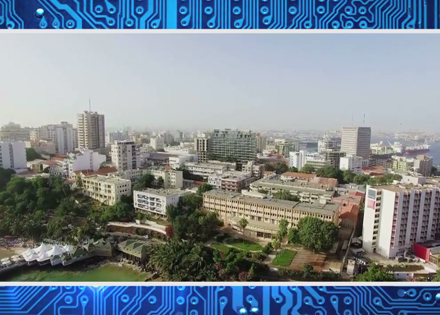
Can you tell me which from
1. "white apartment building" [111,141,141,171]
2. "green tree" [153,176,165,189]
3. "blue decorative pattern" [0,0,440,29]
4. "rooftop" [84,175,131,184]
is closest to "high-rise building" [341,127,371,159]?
"blue decorative pattern" [0,0,440,29]

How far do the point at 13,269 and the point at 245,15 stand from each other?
2.15 meters

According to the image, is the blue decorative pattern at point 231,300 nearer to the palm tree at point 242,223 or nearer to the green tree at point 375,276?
the green tree at point 375,276

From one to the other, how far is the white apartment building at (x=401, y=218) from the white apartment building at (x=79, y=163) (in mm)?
2034

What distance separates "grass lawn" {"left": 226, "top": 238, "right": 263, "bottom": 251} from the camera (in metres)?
2.01

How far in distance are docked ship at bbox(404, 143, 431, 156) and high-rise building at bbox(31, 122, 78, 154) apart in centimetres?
239

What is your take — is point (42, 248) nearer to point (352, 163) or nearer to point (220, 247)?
point (220, 247)

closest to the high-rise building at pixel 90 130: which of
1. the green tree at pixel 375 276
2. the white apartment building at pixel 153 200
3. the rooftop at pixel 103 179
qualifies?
the rooftop at pixel 103 179

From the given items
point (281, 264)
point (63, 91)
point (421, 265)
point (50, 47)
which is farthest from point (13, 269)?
point (421, 265)

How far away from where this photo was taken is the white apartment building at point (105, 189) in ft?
6.94

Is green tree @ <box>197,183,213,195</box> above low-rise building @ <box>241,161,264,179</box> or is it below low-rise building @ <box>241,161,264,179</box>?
below

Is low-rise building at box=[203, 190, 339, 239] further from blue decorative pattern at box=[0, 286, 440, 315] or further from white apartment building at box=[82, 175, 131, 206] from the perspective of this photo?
white apartment building at box=[82, 175, 131, 206]

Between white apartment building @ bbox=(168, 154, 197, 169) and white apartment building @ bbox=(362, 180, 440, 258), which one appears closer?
white apartment building @ bbox=(362, 180, 440, 258)

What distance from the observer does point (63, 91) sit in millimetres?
1929

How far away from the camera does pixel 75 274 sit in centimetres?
183
